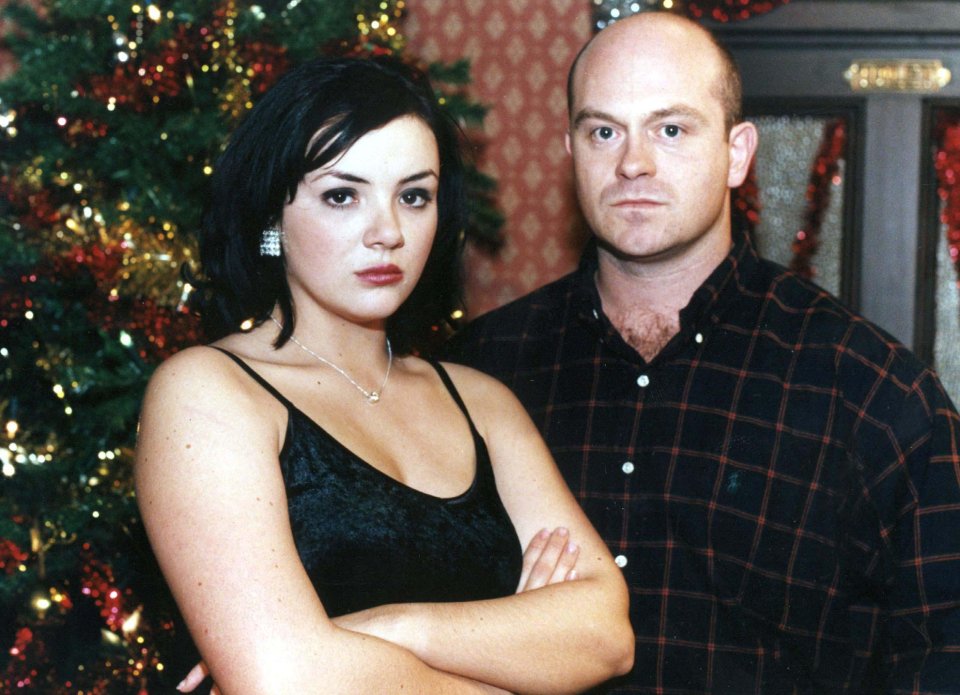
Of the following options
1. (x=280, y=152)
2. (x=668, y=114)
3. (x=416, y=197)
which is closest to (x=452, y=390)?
(x=416, y=197)

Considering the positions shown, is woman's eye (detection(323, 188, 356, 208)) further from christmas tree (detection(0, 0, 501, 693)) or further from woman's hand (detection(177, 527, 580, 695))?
christmas tree (detection(0, 0, 501, 693))

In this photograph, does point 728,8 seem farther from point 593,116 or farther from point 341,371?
point 341,371

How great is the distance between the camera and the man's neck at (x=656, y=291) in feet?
8.05

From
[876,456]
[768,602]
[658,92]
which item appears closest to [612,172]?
[658,92]

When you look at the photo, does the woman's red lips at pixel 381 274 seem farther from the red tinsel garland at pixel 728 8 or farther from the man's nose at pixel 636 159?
the red tinsel garland at pixel 728 8

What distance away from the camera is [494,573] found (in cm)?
187

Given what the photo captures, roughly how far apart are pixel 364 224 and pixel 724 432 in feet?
3.12

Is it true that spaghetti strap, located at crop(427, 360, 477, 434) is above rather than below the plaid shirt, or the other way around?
above

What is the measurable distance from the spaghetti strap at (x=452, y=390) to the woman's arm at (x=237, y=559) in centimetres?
47

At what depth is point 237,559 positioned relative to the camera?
5.02 feet

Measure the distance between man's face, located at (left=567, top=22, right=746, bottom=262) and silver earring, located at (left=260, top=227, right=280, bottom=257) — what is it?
821 mm

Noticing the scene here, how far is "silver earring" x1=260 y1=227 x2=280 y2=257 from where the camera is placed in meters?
1.88

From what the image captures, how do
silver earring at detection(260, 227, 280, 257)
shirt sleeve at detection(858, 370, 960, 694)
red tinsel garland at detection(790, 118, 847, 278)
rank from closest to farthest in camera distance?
silver earring at detection(260, 227, 280, 257)
shirt sleeve at detection(858, 370, 960, 694)
red tinsel garland at detection(790, 118, 847, 278)

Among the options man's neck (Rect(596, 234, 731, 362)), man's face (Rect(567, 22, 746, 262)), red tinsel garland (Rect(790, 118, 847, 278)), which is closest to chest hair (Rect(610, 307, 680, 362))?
man's neck (Rect(596, 234, 731, 362))
